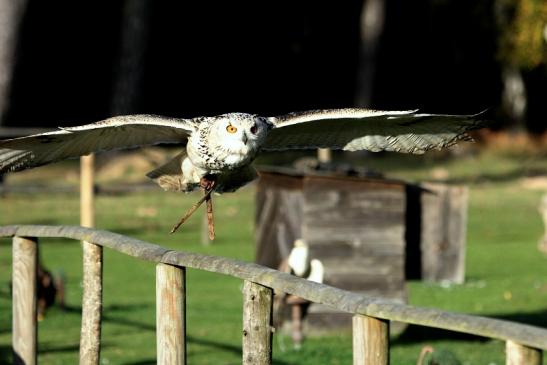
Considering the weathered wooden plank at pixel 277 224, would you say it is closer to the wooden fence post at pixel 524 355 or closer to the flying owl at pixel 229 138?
the flying owl at pixel 229 138

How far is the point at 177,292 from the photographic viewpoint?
589 cm

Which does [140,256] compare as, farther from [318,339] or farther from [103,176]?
[103,176]

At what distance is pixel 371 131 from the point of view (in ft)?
27.0

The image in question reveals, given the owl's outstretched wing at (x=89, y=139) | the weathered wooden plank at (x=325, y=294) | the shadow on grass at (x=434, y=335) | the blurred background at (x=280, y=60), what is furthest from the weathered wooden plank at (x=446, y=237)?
the blurred background at (x=280, y=60)

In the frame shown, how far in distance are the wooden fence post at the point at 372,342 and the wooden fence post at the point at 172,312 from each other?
160 cm

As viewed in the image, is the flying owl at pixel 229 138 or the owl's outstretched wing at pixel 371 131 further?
the owl's outstretched wing at pixel 371 131

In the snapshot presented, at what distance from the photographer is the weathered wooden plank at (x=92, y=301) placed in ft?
22.2

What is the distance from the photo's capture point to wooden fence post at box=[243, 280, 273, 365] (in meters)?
5.22

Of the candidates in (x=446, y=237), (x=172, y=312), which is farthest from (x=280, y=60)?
(x=172, y=312)

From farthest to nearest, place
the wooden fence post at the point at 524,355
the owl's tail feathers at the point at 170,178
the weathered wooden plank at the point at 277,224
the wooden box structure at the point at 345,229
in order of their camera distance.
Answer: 1. the weathered wooden plank at the point at 277,224
2. the wooden box structure at the point at 345,229
3. the owl's tail feathers at the point at 170,178
4. the wooden fence post at the point at 524,355

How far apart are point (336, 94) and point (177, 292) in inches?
1328

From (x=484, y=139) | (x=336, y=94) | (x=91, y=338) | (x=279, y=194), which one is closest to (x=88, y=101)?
(x=336, y=94)

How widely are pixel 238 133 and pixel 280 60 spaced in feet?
103

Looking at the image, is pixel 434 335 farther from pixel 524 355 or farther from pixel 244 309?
pixel 524 355
